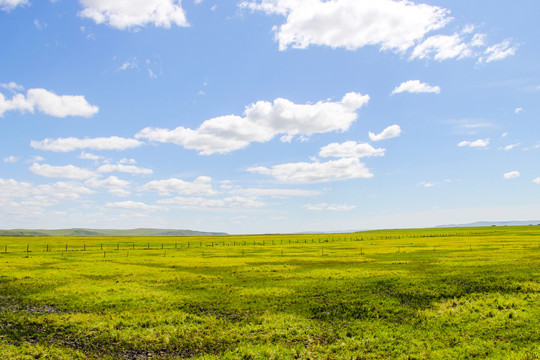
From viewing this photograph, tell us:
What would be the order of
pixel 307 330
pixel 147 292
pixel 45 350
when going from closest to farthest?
pixel 45 350
pixel 307 330
pixel 147 292

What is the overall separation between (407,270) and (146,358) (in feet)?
108

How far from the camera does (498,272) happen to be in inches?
1412

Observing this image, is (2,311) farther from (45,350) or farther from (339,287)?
(339,287)

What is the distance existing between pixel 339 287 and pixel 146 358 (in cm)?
1894

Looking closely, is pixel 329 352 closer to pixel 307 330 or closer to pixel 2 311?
pixel 307 330

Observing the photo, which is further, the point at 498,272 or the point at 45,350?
the point at 498,272

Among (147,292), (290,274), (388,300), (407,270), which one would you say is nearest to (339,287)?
(388,300)

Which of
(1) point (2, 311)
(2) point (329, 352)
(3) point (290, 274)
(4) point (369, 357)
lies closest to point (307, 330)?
(2) point (329, 352)

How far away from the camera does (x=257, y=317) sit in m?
22.6

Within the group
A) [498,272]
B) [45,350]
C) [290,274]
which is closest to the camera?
[45,350]

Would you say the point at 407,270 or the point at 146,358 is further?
the point at 407,270

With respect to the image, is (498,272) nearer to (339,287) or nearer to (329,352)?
(339,287)

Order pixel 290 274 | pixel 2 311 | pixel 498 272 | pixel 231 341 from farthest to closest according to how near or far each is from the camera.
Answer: pixel 290 274, pixel 498 272, pixel 2 311, pixel 231 341

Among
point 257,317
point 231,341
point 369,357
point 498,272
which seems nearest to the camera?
point 369,357
